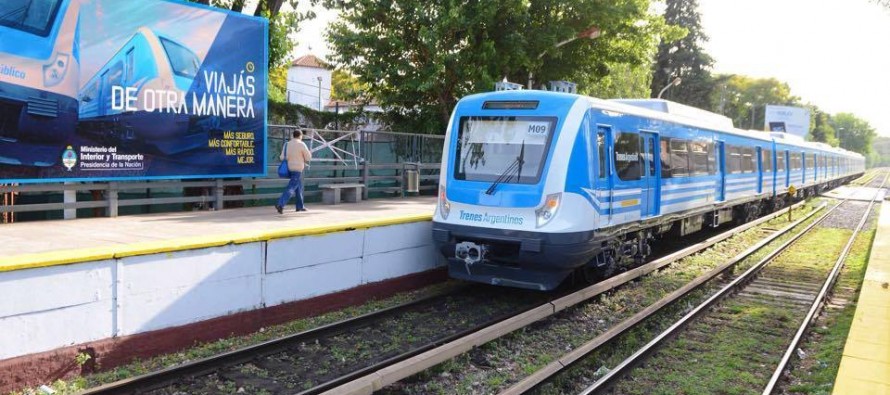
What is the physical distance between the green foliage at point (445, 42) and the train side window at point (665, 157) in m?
8.18

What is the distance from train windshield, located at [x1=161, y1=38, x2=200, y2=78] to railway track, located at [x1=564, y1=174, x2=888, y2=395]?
817 cm

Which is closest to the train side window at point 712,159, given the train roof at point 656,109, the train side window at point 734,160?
the train roof at point 656,109

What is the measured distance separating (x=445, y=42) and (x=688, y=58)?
42006 mm

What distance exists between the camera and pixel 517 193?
8.59m

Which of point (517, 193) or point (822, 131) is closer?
point (517, 193)

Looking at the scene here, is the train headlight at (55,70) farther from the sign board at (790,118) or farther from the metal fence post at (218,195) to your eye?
the sign board at (790,118)

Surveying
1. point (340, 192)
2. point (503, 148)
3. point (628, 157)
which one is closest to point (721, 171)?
point (628, 157)

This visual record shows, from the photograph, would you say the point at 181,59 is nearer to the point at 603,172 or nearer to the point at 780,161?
the point at 603,172

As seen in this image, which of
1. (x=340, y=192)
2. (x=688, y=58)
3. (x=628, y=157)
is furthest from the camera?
(x=688, y=58)

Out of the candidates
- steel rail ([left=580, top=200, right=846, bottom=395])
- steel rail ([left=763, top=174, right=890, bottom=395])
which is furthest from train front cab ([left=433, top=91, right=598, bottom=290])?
steel rail ([left=763, top=174, right=890, bottom=395])

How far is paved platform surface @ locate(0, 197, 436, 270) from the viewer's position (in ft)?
22.1

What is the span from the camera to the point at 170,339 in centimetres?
665

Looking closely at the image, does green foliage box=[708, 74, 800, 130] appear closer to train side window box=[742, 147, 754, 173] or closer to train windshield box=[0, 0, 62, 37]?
train side window box=[742, 147, 754, 173]

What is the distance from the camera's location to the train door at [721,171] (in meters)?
14.7
